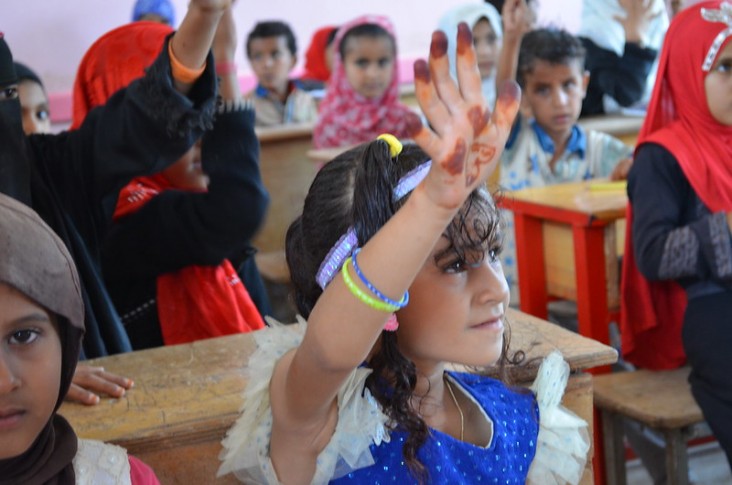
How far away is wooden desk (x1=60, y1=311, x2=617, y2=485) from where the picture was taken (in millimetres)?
1468

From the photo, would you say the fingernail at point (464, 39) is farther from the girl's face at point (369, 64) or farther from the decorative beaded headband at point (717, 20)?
the girl's face at point (369, 64)

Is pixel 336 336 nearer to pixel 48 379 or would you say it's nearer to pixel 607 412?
pixel 48 379

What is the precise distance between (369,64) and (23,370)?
13.9ft

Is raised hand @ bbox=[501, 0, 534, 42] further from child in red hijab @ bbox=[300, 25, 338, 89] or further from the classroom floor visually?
child in red hijab @ bbox=[300, 25, 338, 89]

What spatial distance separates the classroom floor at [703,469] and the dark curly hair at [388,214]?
6.60 feet

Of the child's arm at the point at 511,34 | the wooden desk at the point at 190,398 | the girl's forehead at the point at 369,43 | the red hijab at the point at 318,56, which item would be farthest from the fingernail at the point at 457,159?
the red hijab at the point at 318,56

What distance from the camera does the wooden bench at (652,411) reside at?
91.4 inches

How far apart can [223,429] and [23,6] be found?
221 inches

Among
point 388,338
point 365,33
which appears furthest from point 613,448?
point 365,33

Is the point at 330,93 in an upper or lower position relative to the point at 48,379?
lower

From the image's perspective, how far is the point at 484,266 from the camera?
1297 mm

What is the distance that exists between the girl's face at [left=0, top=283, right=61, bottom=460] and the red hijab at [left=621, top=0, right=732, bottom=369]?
5.86 feet

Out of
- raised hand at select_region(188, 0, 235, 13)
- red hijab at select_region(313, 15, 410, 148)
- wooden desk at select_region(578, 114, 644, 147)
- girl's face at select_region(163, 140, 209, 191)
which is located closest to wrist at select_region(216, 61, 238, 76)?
girl's face at select_region(163, 140, 209, 191)

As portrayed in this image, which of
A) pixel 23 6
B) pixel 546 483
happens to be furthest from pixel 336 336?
pixel 23 6
